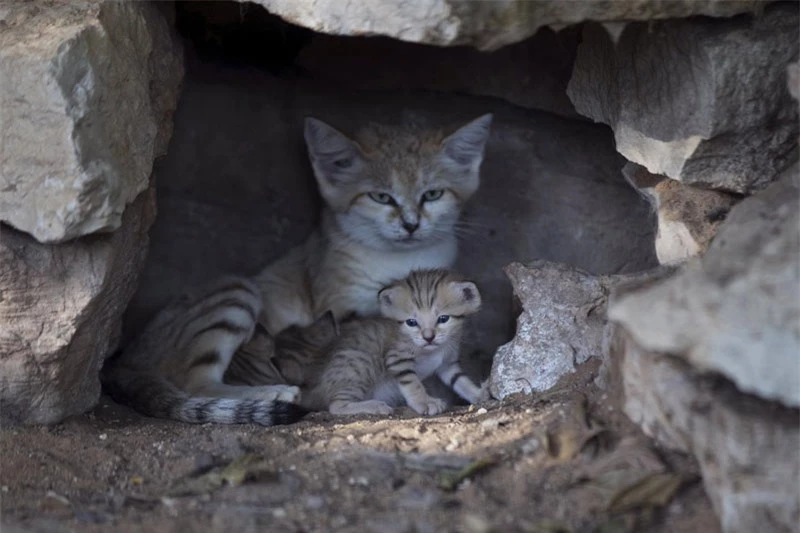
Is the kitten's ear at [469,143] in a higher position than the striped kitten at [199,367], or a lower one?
higher

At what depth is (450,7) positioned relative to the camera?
142 inches

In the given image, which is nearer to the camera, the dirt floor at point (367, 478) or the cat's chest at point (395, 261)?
the dirt floor at point (367, 478)

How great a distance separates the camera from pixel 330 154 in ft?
19.3

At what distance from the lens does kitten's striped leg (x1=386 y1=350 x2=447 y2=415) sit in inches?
202

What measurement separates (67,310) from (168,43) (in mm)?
1373

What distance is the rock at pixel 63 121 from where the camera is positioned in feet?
12.6

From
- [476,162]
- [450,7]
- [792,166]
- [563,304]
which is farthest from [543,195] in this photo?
[450,7]

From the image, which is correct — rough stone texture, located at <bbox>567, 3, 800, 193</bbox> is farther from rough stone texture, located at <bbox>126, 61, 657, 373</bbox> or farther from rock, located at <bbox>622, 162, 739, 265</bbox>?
rough stone texture, located at <bbox>126, 61, 657, 373</bbox>

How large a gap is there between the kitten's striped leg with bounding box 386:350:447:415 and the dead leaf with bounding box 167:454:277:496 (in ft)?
5.01

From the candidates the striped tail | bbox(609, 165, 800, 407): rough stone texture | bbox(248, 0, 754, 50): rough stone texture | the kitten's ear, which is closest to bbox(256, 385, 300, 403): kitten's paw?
the striped tail

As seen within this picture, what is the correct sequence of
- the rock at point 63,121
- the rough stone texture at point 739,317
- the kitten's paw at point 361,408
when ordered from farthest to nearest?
the kitten's paw at point 361,408
the rock at point 63,121
the rough stone texture at point 739,317

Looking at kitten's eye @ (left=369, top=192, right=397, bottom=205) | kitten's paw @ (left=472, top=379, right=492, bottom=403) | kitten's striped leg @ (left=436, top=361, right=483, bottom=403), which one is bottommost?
kitten's striped leg @ (left=436, top=361, right=483, bottom=403)

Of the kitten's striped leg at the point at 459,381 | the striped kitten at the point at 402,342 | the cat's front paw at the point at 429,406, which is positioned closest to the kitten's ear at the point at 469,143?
the striped kitten at the point at 402,342

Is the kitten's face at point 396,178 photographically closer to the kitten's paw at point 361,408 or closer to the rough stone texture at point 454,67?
the rough stone texture at point 454,67
